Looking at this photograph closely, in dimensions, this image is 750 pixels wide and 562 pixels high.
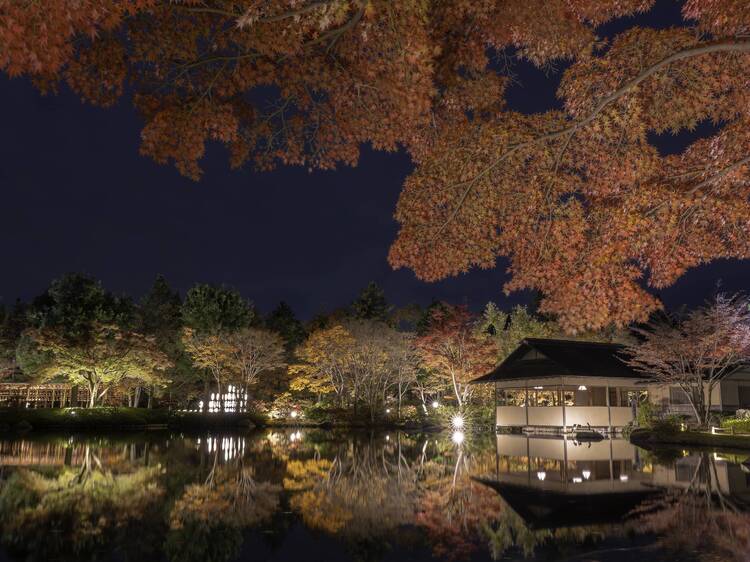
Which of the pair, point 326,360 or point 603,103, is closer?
point 603,103

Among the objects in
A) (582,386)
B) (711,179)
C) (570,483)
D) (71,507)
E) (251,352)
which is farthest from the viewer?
(251,352)

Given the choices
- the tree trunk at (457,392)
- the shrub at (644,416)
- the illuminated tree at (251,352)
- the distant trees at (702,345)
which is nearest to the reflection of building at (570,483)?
the distant trees at (702,345)

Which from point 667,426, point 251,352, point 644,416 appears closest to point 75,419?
point 251,352

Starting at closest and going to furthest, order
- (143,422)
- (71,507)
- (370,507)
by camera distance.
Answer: (71,507), (370,507), (143,422)

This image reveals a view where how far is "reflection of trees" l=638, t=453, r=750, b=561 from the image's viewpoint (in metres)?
6.93

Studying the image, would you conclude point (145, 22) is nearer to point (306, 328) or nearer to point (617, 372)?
point (617, 372)

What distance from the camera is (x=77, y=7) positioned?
418 centimetres

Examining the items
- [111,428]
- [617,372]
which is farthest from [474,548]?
[111,428]

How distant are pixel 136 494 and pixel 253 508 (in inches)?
101

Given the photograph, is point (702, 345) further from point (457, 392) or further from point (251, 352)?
point (251, 352)

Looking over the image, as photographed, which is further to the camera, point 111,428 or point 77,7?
point 111,428

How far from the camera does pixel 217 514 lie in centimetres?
893

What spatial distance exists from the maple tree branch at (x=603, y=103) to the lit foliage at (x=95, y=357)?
28204mm

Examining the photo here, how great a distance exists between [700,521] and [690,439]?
15.6 meters
